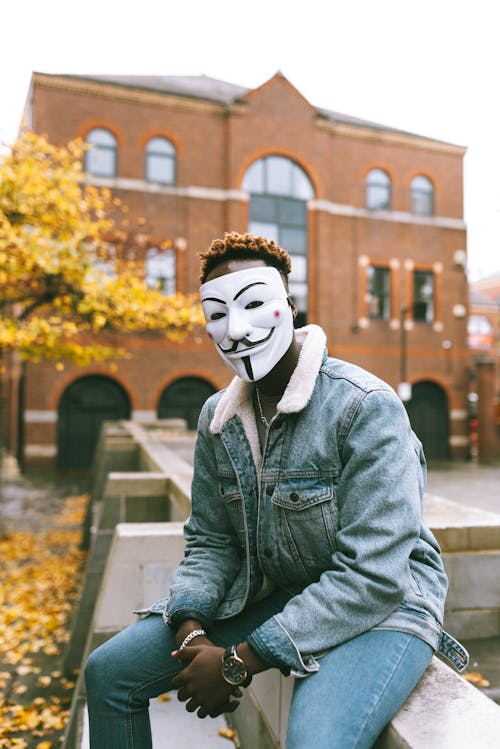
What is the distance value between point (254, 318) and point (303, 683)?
1.26m

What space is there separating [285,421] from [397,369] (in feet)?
72.1

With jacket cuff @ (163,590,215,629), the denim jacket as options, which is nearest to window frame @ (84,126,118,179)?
the denim jacket

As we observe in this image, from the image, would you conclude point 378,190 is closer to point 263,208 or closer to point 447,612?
point 263,208

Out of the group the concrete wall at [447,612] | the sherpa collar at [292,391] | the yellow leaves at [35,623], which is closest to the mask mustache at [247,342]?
the sherpa collar at [292,391]

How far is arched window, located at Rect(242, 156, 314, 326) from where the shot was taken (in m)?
22.2

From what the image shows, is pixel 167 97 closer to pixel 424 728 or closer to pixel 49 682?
pixel 49 682

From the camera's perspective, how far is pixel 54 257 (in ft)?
30.5

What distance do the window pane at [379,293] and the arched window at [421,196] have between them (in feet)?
10.1

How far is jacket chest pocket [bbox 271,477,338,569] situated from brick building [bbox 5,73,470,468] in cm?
1845

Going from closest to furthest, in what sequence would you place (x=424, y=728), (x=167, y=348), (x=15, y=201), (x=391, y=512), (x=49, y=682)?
(x=424, y=728)
(x=391, y=512)
(x=49, y=682)
(x=15, y=201)
(x=167, y=348)

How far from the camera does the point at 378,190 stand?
2400 centimetres

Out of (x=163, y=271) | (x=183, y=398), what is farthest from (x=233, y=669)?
(x=163, y=271)

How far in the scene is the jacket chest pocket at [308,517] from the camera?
6.71ft

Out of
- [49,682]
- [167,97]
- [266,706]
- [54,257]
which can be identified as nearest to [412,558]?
[266,706]
